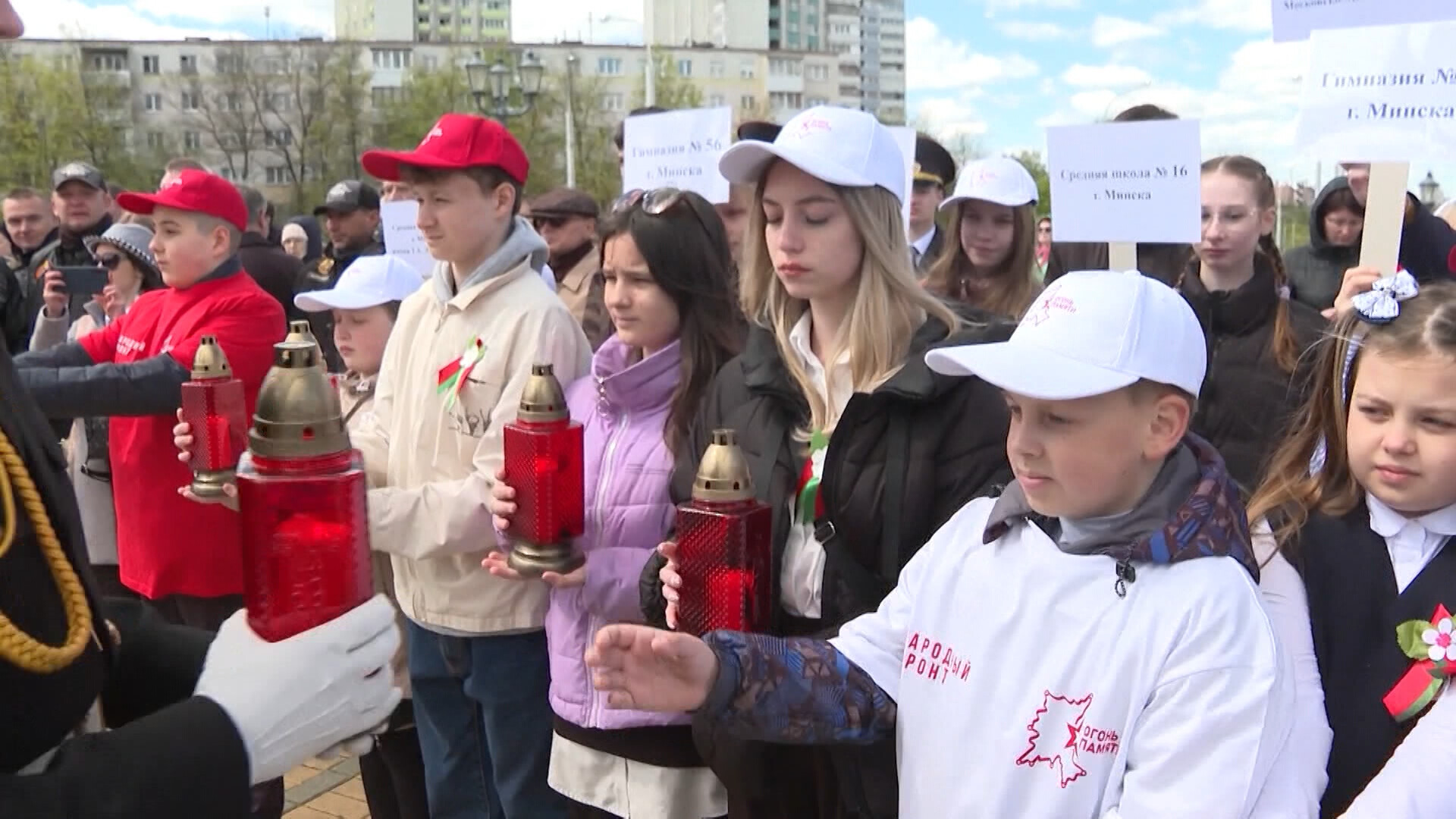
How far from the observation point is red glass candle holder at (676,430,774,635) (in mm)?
2057

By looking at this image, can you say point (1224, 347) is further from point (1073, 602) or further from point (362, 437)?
point (362, 437)

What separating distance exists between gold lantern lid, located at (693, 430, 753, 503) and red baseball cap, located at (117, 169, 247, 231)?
103 inches

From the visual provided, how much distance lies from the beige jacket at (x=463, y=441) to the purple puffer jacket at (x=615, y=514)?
193 millimetres

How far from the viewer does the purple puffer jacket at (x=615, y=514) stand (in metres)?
2.70

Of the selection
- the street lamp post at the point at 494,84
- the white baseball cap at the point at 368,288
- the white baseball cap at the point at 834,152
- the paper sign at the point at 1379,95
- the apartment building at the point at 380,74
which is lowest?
the white baseball cap at the point at 368,288

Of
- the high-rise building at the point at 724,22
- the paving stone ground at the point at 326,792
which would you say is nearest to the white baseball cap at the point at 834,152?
the paving stone ground at the point at 326,792

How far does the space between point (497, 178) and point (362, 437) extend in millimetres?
889

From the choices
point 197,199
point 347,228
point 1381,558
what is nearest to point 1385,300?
point 1381,558

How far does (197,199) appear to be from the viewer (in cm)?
391

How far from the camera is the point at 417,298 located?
133 inches

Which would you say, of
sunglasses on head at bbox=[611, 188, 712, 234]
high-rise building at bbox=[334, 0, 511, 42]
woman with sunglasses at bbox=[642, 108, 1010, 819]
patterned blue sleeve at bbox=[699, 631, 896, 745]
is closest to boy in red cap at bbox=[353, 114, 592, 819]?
sunglasses on head at bbox=[611, 188, 712, 234]

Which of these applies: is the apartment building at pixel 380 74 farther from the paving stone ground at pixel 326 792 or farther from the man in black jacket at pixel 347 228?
the paving stone ground at pixel 326 792

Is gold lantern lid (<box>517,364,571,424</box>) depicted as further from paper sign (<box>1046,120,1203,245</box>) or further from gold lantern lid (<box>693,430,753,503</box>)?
paper sign (<box>1046,120,1203,245</box>)

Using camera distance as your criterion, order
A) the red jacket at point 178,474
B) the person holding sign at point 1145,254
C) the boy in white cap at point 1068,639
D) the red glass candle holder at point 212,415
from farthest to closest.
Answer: the person holding sign at point 1145,254 → the red jacket at point 178,474 → the red glass candle holder at point 212,415 → the boy in white cap at point 1068,639
